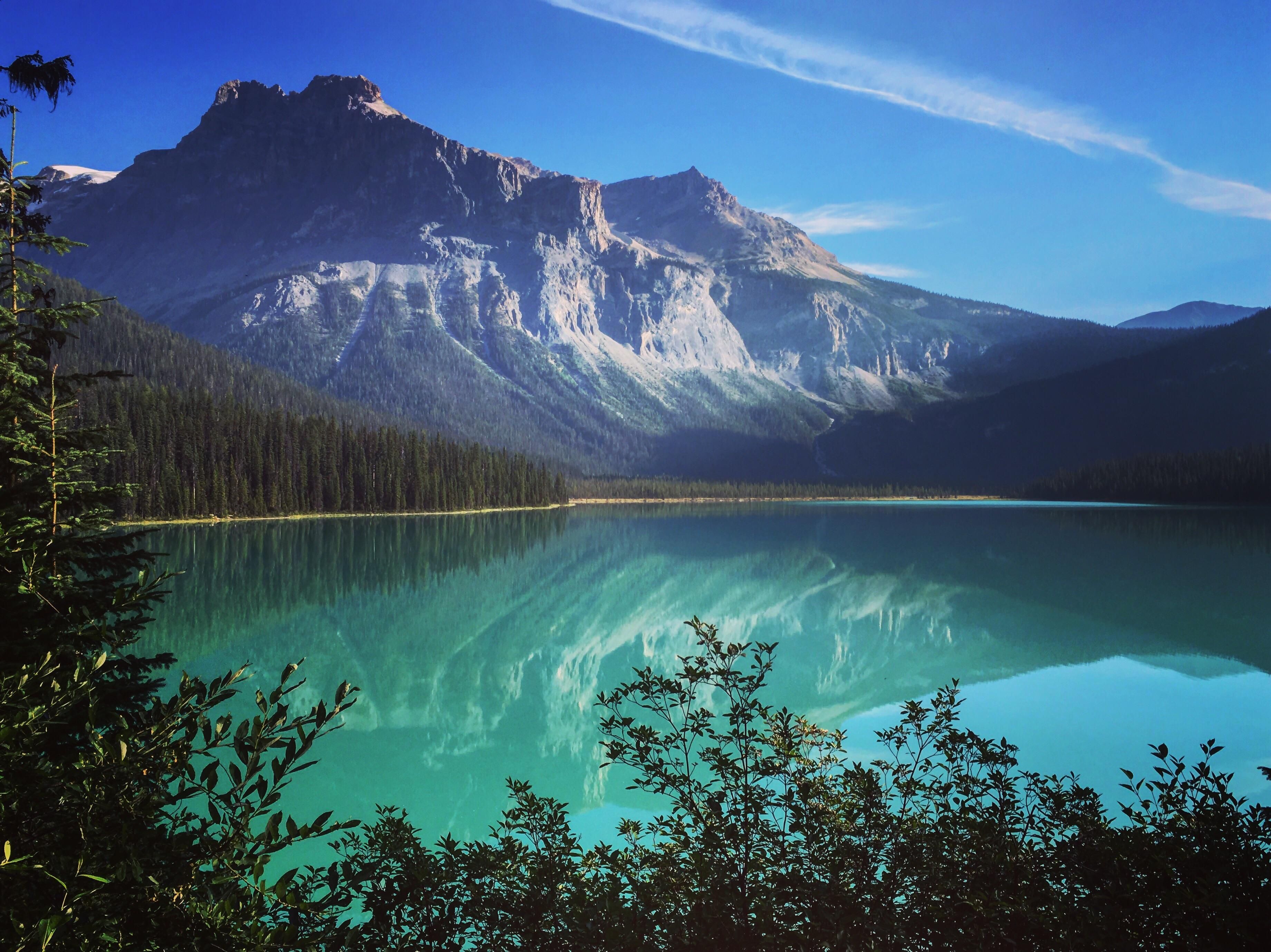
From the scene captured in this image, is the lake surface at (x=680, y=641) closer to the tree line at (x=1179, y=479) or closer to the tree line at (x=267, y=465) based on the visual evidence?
the tree line at (x=267, y=465)

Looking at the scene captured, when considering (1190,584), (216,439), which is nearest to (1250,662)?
(1190,584)

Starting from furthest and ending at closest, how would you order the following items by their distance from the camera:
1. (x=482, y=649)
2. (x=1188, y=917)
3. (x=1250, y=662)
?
(x=482, y=649) < (x=1250, y=662) < (x=1188, y=917)

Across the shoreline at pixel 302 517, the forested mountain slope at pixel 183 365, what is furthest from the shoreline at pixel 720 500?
the forested mountain slope at pixel 183 365

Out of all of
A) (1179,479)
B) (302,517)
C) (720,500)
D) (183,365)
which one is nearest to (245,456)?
(302,517)

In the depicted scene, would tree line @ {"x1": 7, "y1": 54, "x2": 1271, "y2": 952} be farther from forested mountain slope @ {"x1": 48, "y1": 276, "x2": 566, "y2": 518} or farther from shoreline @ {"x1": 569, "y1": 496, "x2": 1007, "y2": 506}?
shoreline @ {"x1": 569, "y1": 496, "x2": 1007, "y2": 506}

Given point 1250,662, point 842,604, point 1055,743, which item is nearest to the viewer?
point 1055,743

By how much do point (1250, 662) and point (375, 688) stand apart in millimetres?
24359

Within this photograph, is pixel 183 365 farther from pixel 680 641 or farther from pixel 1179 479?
pixel 1179 479

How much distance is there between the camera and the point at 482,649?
78.8 feet

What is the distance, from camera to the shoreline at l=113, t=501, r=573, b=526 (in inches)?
2810

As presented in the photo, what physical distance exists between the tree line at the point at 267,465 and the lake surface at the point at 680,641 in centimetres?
2345

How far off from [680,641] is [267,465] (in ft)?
245

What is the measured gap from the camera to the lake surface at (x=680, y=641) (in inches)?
565

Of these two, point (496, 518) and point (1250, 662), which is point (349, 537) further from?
point (1250, 662)
